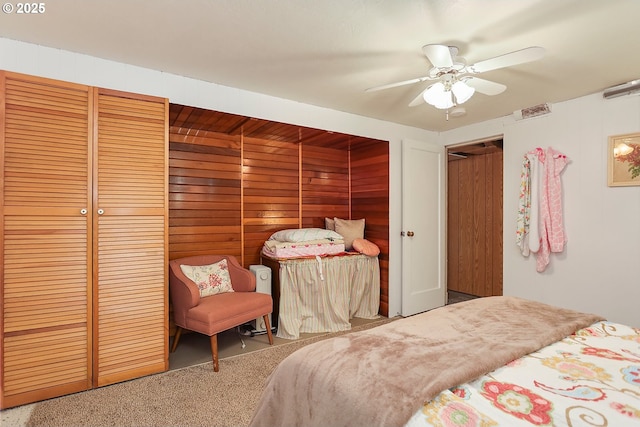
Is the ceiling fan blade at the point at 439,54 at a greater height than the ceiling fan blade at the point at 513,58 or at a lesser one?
greater

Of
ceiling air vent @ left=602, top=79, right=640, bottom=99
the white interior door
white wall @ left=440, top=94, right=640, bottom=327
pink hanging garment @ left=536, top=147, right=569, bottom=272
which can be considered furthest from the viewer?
the white interior door

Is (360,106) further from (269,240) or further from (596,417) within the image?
(596,417)

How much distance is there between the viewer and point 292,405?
51.1 inches

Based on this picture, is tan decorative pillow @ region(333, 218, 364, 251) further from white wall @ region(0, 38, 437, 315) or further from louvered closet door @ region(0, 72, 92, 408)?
louvered closet door @ region(0, 72, 92, 408)

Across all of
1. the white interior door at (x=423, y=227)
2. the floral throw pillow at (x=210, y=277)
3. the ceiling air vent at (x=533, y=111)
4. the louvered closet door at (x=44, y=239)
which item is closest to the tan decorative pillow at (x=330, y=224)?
the white interior door at (x=423, y=227)

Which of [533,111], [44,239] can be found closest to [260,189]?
[44,239]

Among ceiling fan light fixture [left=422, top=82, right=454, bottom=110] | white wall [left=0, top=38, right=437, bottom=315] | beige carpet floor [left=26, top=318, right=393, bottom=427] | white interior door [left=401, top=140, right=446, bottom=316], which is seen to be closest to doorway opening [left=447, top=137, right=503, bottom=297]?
white interior door [left=401, top=140, right=446, bottom=316]

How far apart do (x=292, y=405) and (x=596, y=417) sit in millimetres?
1004

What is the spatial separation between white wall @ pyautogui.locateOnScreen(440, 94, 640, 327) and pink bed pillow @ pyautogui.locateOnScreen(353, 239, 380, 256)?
1626 mm

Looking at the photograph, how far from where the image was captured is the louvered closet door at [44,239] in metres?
2.04

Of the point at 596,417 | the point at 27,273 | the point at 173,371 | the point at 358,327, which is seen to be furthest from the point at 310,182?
the point at 596,417

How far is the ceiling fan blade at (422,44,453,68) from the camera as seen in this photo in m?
1.82

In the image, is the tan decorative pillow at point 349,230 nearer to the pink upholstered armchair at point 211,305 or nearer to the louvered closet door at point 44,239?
the pink upholstered armchair at point 211,305

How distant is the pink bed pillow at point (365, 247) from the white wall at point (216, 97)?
0.22m
